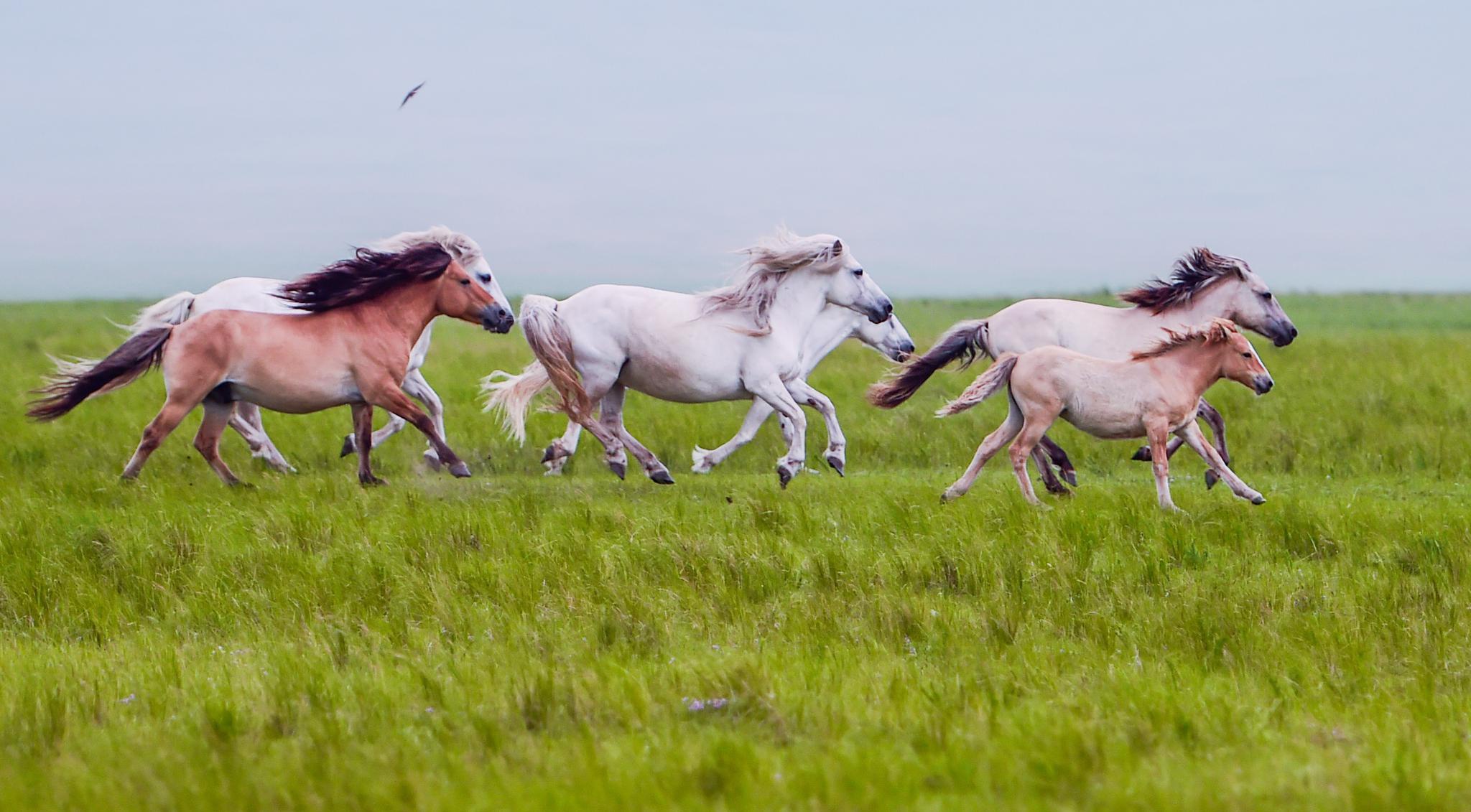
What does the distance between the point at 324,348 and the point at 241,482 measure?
1.37 m

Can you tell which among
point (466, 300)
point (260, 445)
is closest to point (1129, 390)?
point (466, 300)

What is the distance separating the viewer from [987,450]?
8.94m

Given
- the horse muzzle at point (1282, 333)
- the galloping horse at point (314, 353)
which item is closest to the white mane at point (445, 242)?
the galloping horse at point (314, 353)

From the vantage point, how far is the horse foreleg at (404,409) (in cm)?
965

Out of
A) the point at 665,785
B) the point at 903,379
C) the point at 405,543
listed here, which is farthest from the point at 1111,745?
the point at 903,379

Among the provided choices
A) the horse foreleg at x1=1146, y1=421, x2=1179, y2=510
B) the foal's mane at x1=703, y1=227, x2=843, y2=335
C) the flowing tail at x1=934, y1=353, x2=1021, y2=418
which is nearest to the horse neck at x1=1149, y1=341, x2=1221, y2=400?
the horse foreleg at x1=1146, y1=421, x2=1179, y2=510

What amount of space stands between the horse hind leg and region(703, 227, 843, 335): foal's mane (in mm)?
3814

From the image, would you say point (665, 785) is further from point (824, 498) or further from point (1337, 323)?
point (1337, 323)

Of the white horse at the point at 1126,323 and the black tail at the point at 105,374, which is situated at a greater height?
the white horse at the point at 1126,323

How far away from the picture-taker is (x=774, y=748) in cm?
394

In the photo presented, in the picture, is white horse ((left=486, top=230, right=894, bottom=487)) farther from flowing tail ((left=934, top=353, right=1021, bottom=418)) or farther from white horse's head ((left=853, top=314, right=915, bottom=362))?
white horse's head ((left=853, top=314, right=915, bottom=362))

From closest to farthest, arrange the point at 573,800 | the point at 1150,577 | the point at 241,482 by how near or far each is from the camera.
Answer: the point at 573,800, the point at 1150,577, the point at 241,482

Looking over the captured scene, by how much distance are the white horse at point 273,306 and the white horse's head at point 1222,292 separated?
553 centimetres

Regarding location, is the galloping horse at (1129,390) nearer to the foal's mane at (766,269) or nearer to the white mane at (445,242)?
the foal's mane at (766,269)
